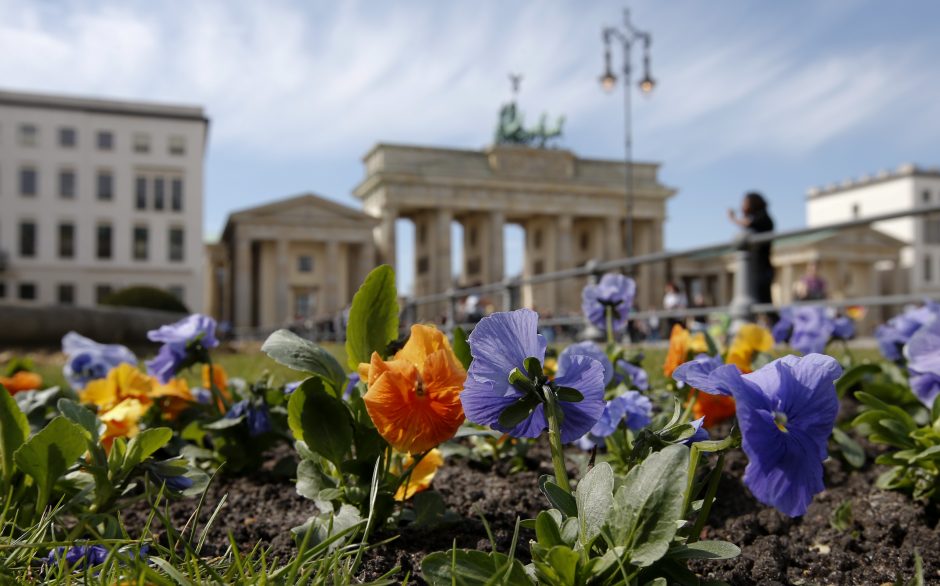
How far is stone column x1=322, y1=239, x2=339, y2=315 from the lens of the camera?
49812 mm

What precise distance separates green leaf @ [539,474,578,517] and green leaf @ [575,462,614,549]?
28 mm

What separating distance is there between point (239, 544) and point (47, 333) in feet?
30.9

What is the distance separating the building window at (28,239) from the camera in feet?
154

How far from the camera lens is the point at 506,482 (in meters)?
1.95

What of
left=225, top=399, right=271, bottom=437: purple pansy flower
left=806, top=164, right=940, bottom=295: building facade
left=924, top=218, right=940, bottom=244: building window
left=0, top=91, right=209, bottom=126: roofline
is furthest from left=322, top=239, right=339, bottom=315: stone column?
left=924, top=218, right=940, bottom=244: building window

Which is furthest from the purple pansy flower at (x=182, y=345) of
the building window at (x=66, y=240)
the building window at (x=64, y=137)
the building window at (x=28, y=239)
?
the building window at (x=64, y=137)

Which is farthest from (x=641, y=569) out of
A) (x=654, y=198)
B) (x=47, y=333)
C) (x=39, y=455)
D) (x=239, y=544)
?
(x=654, y=198)

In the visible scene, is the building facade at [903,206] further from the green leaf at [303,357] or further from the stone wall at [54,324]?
the green leaf at [303,357]

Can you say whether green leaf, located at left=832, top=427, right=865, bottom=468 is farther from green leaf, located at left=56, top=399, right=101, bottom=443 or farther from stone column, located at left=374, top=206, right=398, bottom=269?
stone column, located at left=374, top=206, right=398, bottom=269

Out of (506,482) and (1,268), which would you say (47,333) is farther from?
(1,268)

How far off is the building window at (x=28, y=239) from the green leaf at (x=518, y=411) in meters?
53.0

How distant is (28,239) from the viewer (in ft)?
155

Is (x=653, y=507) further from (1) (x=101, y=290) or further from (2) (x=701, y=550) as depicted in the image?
(1) (x=101, y=290)

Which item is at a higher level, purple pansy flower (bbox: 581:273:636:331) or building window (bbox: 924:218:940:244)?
building window (bbox: 924:218:940:244)
